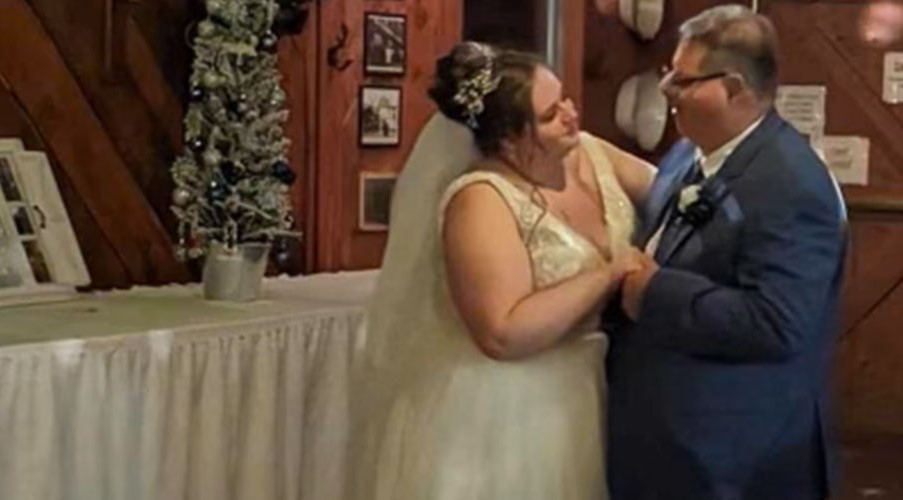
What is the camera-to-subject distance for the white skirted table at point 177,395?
341 centimetres

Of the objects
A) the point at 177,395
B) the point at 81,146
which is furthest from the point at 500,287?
the point at 81,146

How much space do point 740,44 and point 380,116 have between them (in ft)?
7.14

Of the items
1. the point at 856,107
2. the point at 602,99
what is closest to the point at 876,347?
the point at 856,107

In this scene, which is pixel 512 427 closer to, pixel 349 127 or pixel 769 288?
pixel 769 288

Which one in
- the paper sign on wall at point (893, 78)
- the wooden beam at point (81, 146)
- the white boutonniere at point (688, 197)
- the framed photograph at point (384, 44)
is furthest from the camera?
the paper sign on wall at point (893, 78)

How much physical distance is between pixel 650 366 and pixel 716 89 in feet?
1.75

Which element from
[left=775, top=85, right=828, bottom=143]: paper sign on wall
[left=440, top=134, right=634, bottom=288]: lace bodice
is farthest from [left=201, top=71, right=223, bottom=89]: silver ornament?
[left=775, top=85, right=828, bottom=143]: paper sign on wall

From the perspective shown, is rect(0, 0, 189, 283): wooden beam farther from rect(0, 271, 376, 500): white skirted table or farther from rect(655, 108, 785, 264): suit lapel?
rect(655, 108, 785, 264): suit lapel

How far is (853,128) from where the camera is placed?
6785 mm

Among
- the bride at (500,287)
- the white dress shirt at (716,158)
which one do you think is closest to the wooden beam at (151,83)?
the bride at (500,287)

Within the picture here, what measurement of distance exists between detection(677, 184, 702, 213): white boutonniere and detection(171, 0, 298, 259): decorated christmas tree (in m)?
1.52

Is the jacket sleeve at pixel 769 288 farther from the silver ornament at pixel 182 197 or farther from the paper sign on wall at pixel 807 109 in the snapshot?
the paper sign on wall at pixel 807 109

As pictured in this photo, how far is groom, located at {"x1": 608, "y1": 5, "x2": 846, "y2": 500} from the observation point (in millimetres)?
2842

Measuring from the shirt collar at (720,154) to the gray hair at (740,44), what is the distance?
0.07 m
